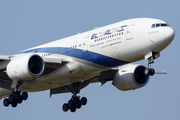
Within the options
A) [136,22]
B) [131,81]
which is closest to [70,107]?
[131,81]

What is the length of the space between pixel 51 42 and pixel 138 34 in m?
8.90

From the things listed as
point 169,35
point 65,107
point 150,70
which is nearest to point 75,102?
point 65,107

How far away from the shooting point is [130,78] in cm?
3569

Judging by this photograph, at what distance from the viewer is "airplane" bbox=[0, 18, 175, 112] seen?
2880cm

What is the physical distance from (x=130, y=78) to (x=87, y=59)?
244 inches

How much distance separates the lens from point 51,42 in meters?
34.9

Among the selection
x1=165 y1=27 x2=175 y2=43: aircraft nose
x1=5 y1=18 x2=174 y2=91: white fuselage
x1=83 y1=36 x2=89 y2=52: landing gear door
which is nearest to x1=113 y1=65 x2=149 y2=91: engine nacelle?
x1=5 y1=18 x2=174 y2=91: white fuselage

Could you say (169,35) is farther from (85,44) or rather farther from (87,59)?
(85,44)

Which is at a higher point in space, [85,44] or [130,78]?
[85,44]

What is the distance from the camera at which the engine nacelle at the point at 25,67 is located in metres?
29.9

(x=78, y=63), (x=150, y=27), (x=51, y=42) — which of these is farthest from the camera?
(x=51, y=42)

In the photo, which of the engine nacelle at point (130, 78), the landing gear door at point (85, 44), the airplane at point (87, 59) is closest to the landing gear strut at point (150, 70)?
the airplane at point (87, 59)

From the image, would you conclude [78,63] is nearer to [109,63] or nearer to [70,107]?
[109,63]

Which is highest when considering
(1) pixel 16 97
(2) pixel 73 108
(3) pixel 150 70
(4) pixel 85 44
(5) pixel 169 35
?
(4) pixel 85 44
